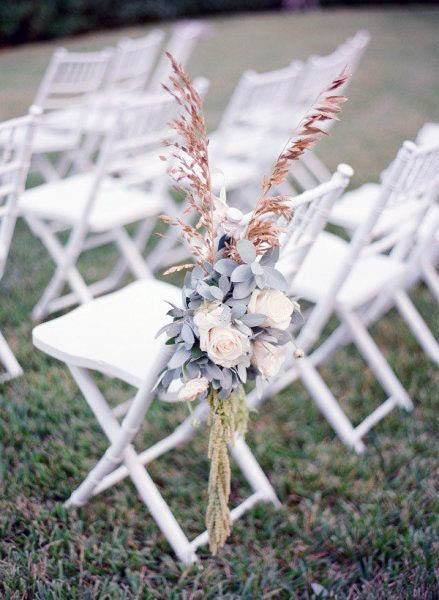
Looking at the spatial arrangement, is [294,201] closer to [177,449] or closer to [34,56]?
[177,449]

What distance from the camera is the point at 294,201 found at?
6.05 ft

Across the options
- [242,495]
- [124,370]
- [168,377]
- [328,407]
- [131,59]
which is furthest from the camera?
[131,59]

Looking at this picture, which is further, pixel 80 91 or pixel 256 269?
pixel 80 91

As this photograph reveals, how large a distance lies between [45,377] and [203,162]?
5.69 feet

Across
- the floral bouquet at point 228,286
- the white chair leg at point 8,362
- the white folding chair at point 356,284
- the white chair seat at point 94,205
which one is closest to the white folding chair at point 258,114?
the white chair seat at point 94,205

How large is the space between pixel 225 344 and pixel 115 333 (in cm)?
73

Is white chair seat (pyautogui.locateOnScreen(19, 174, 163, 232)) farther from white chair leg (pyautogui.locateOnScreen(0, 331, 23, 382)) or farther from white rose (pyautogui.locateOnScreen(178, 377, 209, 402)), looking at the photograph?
white rose (pyautogui.locateOnScreen(178, 377, 209, 402))

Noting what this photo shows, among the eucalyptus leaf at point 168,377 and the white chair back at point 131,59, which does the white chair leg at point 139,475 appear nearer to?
the eucalyptus leaf at point 168,377

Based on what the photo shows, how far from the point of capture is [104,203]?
10.9 feet

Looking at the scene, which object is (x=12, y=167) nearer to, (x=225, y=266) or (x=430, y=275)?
(x=225, y=266)

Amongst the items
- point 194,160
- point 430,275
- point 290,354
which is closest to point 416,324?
point 430,275

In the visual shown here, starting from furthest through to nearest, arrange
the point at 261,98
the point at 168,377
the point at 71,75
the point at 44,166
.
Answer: the point at 44,166 < the point at 71,75 < the point at 261,98 < the point at 168,377

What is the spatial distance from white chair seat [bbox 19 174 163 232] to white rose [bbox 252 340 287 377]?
1.53 meters

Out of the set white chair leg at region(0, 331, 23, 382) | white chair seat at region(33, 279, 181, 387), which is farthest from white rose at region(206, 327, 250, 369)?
white chair leg at region(0, 331, 23, 382)
